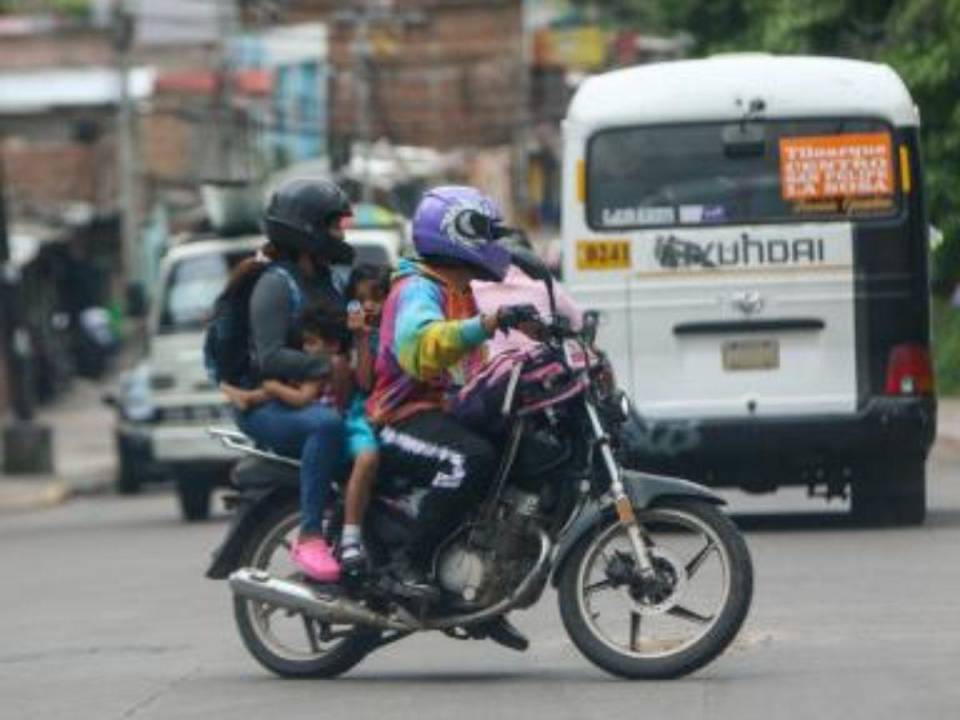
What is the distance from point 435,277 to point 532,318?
0.71 m

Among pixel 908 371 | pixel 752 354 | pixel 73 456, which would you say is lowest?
pixel 73 456

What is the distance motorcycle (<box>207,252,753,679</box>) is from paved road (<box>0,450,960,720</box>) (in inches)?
8.5

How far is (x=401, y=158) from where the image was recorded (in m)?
59.3

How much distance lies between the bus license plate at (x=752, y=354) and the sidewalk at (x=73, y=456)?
36.8 feet

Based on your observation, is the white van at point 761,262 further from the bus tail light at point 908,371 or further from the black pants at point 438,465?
the black pants at point 438,465

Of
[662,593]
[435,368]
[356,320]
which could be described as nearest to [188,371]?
[356,320]

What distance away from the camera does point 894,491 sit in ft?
57.6

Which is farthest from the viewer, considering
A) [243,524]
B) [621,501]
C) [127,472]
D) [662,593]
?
[127,472]

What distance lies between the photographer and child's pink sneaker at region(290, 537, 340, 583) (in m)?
Result: 11.1

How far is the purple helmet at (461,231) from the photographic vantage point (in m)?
11.0

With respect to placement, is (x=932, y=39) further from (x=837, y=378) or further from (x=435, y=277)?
(x=435, y=277)

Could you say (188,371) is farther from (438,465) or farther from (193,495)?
(438,465)

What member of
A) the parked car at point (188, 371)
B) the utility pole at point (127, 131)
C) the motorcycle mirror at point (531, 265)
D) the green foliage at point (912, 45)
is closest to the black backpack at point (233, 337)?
the motorcycle mirror at point (531, 265)

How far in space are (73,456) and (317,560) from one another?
25.4 metres
